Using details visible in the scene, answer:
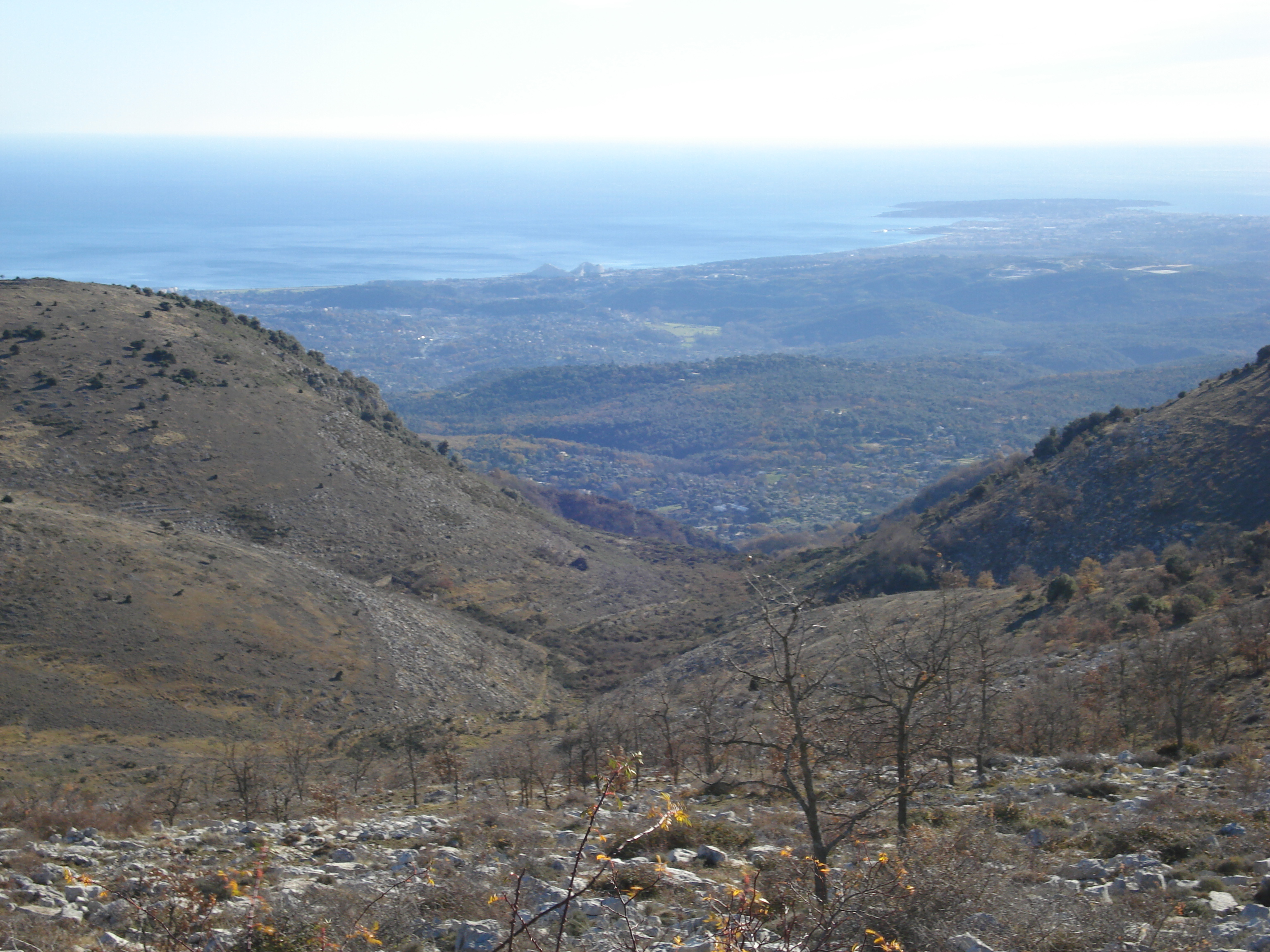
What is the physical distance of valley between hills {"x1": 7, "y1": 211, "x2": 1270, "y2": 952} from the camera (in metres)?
7.64

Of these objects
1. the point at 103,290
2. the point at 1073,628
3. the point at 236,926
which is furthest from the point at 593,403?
the point at 236,926

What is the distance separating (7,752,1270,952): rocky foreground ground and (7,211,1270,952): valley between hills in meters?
0.06

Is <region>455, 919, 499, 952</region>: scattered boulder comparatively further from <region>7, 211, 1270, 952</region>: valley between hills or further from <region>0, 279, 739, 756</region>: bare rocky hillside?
<region>0, 279, 739, 756</region>: bare rocky hillside

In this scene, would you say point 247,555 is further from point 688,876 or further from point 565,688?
point 688,876

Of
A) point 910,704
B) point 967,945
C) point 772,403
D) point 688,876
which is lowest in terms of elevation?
point 772,403

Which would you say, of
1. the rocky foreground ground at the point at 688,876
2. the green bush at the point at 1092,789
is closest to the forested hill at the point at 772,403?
the green bush at the point at 1092,789

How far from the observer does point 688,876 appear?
29.2 feet

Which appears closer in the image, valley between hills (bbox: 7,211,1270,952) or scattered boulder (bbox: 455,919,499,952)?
scattered boulder (bbox: 455,919,499,952)

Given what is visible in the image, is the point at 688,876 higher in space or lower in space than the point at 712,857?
higher

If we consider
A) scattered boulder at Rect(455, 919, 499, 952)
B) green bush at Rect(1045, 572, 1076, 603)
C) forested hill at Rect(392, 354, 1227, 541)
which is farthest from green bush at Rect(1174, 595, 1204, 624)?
forested hill at Rect(392, 354, 1227, 541)

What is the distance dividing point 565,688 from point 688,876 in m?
26.3

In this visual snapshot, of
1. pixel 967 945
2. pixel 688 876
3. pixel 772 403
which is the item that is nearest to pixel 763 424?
pixel 772 403

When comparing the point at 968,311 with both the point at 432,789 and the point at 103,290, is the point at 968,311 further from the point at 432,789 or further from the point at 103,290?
the point at 432,789

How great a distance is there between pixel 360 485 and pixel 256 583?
11.5 m
